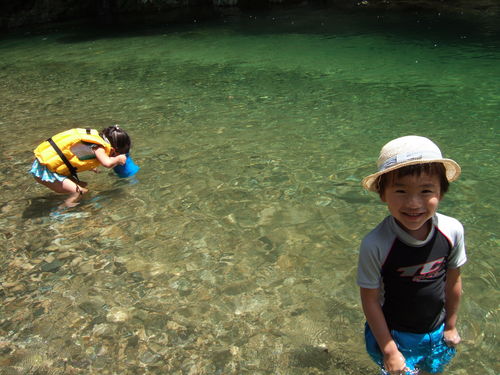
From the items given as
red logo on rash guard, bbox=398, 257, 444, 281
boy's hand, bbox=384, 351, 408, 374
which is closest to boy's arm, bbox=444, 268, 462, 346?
red logo on rash guard, bbox=398, 257, 444, 281

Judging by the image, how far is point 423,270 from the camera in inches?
85.0

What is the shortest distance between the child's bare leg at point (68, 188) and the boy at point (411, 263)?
367 cm

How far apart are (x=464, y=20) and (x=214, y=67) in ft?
30.8

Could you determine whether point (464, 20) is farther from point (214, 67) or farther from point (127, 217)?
point (127, 217)

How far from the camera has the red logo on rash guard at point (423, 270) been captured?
2146 mm

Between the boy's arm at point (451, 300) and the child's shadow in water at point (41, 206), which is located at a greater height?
the boy's arm at point (451, 300)

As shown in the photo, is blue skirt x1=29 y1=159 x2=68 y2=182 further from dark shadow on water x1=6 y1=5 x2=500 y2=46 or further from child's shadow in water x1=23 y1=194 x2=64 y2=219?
dark shadow on water x1=6 y1=5 x2=500 y2=46

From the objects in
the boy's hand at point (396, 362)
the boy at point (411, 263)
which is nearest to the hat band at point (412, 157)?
the boy at point (411, 263)

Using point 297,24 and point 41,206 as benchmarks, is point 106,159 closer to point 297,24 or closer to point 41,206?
point 41,206

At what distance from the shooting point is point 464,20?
52.0 ft

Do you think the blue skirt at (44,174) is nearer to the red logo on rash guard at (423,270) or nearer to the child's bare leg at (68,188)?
the child's bare leg at (68,188)

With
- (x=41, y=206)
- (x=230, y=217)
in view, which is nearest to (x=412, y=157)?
(x=230, y=217)

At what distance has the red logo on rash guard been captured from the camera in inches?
84.5

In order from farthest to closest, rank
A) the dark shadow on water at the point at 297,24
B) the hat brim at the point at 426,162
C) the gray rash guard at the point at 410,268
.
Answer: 1. the dark shadow on water at the point at 297,24
2. the gray rash guard at the point at 410,268
3. the hat brim at the point at 426,162
